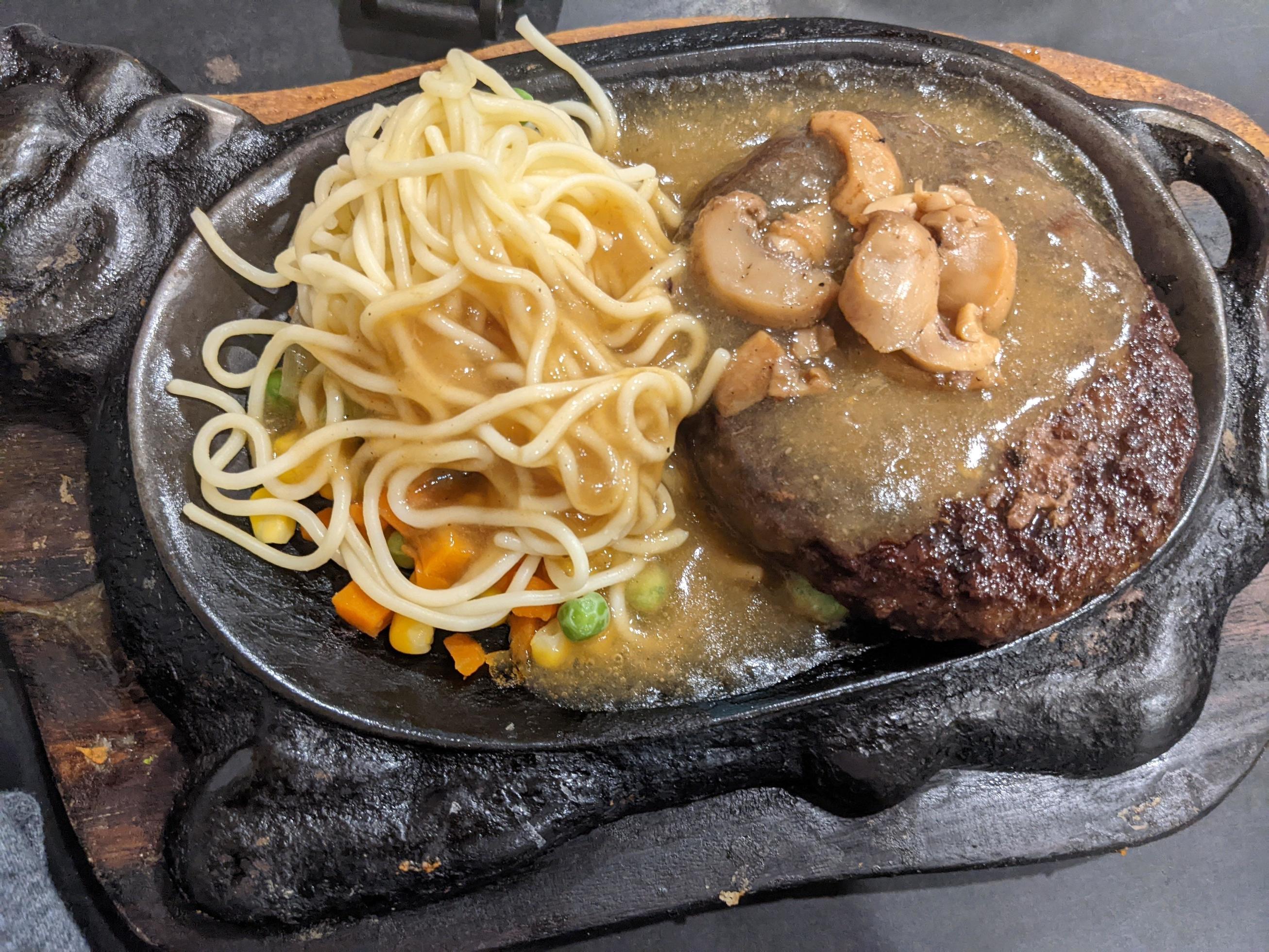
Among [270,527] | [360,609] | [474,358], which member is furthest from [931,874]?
[270,527]

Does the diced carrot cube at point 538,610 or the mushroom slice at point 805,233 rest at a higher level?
the mushroom slice at point 805,233

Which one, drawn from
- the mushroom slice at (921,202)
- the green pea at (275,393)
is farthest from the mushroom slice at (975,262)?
the green pea at (275,393)

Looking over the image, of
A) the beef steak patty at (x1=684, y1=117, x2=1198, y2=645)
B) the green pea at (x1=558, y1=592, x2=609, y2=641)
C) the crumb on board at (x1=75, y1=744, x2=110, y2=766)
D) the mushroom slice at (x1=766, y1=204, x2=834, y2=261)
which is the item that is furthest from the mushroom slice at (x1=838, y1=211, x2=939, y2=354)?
the crumb on board at (x1=75, y1=744, x2=110, y2=766)

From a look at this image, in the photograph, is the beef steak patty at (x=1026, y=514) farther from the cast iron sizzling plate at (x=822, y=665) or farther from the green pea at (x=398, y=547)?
the green pea at (x=398, y=547)

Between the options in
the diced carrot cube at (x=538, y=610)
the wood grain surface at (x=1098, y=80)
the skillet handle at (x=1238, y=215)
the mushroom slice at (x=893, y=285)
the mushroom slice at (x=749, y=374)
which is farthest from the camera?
the wood grain surface at (x=1098, y=80)

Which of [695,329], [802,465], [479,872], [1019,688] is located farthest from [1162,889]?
[695,329]

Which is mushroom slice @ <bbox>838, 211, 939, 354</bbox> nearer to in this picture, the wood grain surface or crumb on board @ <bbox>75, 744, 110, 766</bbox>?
the wood grain surface

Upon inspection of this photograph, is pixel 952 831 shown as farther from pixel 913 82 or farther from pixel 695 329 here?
pixel 913 82

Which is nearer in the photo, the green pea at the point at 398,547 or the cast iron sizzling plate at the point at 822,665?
the cast iron sizzling plate at the point at 822,665

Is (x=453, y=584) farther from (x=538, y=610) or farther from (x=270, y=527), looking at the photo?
(x=270, y=527)
